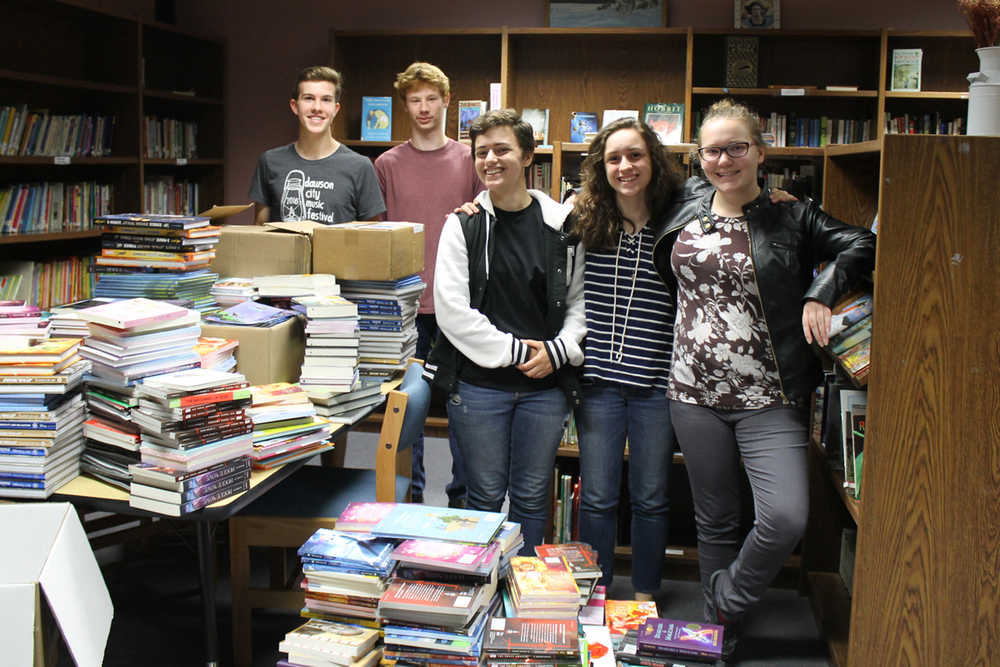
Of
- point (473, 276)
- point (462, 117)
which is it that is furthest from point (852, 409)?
point (462, 117)

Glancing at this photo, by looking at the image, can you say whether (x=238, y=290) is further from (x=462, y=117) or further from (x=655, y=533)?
(x=462, y=117)

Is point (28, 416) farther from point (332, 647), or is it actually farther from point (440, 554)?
point (440, 554)

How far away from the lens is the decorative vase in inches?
79.9

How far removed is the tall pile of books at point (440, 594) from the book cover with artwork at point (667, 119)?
398 cm

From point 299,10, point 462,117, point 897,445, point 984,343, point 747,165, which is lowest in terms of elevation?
point 897,445

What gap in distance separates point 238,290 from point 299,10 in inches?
148

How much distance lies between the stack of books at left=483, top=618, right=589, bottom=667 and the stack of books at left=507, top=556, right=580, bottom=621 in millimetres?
48

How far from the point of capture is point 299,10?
6.04 m

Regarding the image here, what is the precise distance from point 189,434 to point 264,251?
1013 millimetres

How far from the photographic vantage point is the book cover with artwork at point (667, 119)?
17.7 feet

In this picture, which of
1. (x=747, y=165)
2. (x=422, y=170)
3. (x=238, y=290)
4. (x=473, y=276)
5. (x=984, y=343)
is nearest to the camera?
(x=984, y=343)

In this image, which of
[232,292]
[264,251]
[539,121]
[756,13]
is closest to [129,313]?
[232,292]

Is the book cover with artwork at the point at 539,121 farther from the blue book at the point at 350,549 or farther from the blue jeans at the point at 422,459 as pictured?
the blue book at the point at 350,549

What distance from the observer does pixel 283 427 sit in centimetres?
237
